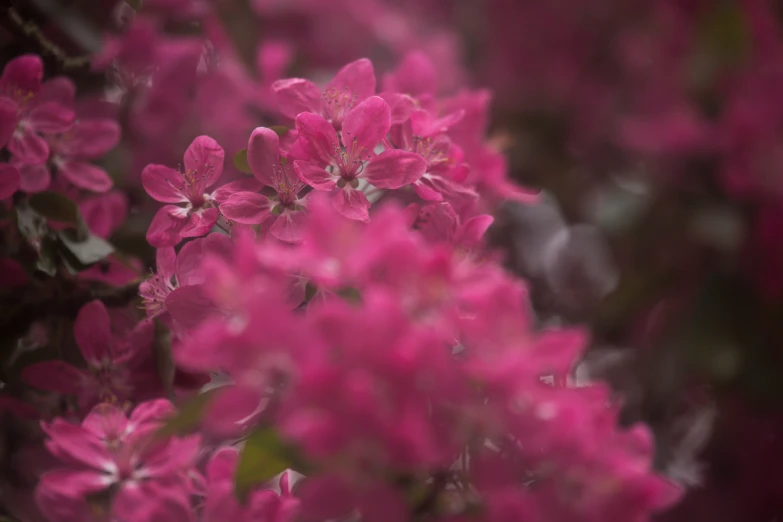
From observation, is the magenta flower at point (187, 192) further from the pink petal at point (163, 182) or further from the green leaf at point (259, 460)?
the green leaf at point (259, 460)

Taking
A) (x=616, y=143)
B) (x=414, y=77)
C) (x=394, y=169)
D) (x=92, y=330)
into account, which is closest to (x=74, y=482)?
(x=92, y=330)

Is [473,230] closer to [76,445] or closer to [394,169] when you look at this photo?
[394,169]

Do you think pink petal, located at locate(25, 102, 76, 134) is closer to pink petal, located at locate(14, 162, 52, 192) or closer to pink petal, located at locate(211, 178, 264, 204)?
pink petal, located at locate(14, 162, 52, 192)

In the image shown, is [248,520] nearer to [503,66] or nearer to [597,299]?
[597,299]

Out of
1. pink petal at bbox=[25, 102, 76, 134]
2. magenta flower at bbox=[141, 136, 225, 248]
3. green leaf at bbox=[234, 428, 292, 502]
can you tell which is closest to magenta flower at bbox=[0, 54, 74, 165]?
pink petal at bbox=[25, 102, 76, 134]

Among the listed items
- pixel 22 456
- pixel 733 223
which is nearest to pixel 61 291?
pixel 22 456
